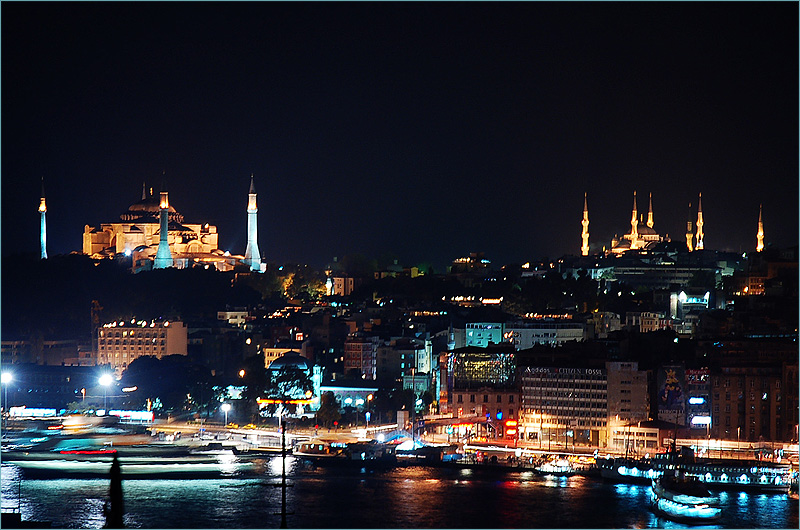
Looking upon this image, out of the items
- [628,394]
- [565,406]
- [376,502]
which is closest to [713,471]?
[628,394]

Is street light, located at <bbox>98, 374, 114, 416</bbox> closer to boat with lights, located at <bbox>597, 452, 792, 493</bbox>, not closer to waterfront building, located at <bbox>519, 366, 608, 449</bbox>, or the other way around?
waterfront building, located at <bbox>519, 366, 608, 449</bbox>

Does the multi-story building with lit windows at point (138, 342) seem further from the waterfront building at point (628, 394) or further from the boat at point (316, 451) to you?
the waterfront building at point (628, 394)

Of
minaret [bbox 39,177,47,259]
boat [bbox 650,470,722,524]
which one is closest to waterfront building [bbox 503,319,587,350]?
boat [bbox 650,470,722,524]

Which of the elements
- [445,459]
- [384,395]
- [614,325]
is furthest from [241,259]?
[445,459]

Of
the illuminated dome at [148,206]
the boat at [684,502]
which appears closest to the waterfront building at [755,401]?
the boat at [684,502]

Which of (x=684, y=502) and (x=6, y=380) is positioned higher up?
(x=6, y=380)

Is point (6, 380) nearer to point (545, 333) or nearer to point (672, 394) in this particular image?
point (545, 333)

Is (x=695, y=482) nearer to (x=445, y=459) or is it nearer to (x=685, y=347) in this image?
(x=445, y=459)
